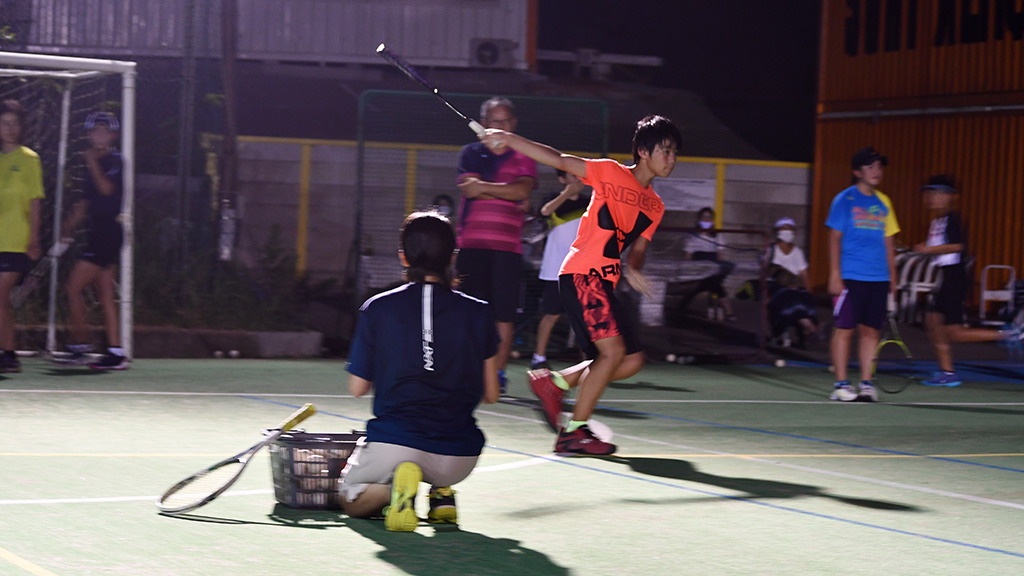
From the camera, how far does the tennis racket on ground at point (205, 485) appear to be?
18.4 feet

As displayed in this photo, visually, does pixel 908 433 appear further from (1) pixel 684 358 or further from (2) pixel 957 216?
(1) pixel 684 358

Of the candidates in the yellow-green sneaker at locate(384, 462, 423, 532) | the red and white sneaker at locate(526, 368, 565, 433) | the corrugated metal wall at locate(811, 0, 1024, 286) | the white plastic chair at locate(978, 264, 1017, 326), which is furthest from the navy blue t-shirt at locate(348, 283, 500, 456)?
the corrugated metal wall at locate(811, 0, 1024, 286)

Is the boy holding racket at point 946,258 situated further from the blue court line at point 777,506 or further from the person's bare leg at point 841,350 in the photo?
the blue court line at point 777,506

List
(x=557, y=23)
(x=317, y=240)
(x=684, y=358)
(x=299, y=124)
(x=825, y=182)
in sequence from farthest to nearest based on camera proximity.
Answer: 1. (x=557, y=23)
2. (x=825, y=182)
3. (x=299, y=124)
4. (x=317, y=240)
5. (x=684, y=358)

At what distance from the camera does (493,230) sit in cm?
944

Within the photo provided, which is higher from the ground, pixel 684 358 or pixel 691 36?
pixel 691 36

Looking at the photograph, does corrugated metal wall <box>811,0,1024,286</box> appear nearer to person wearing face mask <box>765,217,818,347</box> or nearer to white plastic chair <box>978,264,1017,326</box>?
white plastic chair <box>978,264,1017,326</box>

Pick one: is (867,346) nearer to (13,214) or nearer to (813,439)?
(813,439)

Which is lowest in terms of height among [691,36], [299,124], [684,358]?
[684,358]

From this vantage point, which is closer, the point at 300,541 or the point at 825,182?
the point at 300,541

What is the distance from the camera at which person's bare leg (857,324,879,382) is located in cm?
1067

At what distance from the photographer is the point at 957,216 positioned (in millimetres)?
11984

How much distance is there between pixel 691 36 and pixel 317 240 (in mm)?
14120

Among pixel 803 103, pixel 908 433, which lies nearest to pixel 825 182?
pixel 803 103
